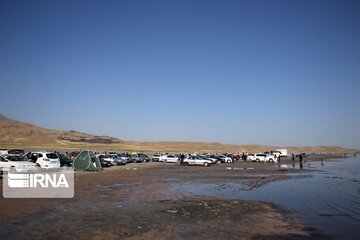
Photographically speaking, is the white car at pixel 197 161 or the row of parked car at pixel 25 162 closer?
the row of parked car at pixel 25 162

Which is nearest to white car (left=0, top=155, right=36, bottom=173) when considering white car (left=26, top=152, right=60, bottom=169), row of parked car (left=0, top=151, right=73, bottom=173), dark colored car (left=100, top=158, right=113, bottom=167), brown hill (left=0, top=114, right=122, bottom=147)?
row of parked car (left=0, top=151, right=73, bottom=173)

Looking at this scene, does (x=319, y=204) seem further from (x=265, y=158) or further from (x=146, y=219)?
(x=265, y=158)

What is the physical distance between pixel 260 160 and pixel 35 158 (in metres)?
48.7

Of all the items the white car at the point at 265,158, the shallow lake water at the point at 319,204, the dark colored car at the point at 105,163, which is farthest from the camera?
the white car at the point at 265,158

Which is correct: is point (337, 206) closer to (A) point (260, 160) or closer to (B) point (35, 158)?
(B) point (35, 158)

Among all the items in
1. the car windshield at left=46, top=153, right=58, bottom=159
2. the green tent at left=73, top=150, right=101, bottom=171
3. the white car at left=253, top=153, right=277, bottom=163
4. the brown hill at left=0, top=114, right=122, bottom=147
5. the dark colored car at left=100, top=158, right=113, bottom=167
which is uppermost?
the brown hill at left=0, top=114, right=122, bottom=147

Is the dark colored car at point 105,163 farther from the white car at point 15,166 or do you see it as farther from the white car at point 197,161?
the white car at point 15,166

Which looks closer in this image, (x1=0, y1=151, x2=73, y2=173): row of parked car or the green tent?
(x1=0, y1=151, x2=73, y2=173): row of parked car

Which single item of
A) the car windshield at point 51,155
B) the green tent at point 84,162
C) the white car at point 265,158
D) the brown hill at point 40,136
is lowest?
the white car at point 265,158

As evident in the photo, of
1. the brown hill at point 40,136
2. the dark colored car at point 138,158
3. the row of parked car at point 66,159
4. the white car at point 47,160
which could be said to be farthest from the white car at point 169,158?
the brown hill at point 40,136

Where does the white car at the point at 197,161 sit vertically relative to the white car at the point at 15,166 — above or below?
below

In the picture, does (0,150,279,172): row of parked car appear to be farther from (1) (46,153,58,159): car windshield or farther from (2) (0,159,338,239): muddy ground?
(2) (0,159,338,239): muddy ground

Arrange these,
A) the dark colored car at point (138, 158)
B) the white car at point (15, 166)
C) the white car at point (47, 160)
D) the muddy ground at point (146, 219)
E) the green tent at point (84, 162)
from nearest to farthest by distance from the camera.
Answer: the muddy ground at point (146, 219) < the white car at point (15, 166) < the white car at point (47, 160) < the green tent at point (84, 162) < the dark colored car at point (138, 158)

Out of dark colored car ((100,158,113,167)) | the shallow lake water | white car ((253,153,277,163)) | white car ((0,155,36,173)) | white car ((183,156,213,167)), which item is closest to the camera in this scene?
the shallow lake water
